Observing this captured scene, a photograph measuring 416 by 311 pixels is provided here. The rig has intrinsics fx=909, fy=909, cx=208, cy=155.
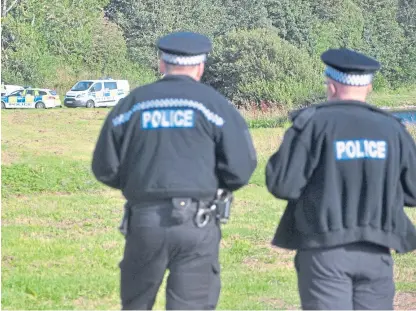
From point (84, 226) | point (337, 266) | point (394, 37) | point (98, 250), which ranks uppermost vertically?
point (337, 266)

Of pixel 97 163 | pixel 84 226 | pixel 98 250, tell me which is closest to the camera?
pixel 97 163

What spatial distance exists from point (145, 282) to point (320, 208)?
3.31 feet

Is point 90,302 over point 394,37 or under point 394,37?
over

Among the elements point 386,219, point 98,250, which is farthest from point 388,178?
point 98,250

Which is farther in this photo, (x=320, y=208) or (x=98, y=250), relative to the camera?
(x=98, y=250)

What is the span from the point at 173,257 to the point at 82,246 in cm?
541

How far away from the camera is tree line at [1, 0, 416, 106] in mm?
52531

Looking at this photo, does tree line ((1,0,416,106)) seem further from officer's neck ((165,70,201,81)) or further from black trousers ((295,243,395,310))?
black trousers ((295,243,395,310))

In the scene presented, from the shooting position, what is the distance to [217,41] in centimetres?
5994

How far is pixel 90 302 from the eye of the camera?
7375 millimetres

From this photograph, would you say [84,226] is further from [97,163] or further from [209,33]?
[209,33]

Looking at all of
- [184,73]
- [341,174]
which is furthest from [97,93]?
[341,174]

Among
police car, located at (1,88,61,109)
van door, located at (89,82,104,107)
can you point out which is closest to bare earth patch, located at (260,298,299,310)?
police car, located at (1,88,61,109)

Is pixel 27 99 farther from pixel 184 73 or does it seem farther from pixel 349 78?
pixel 349 78
